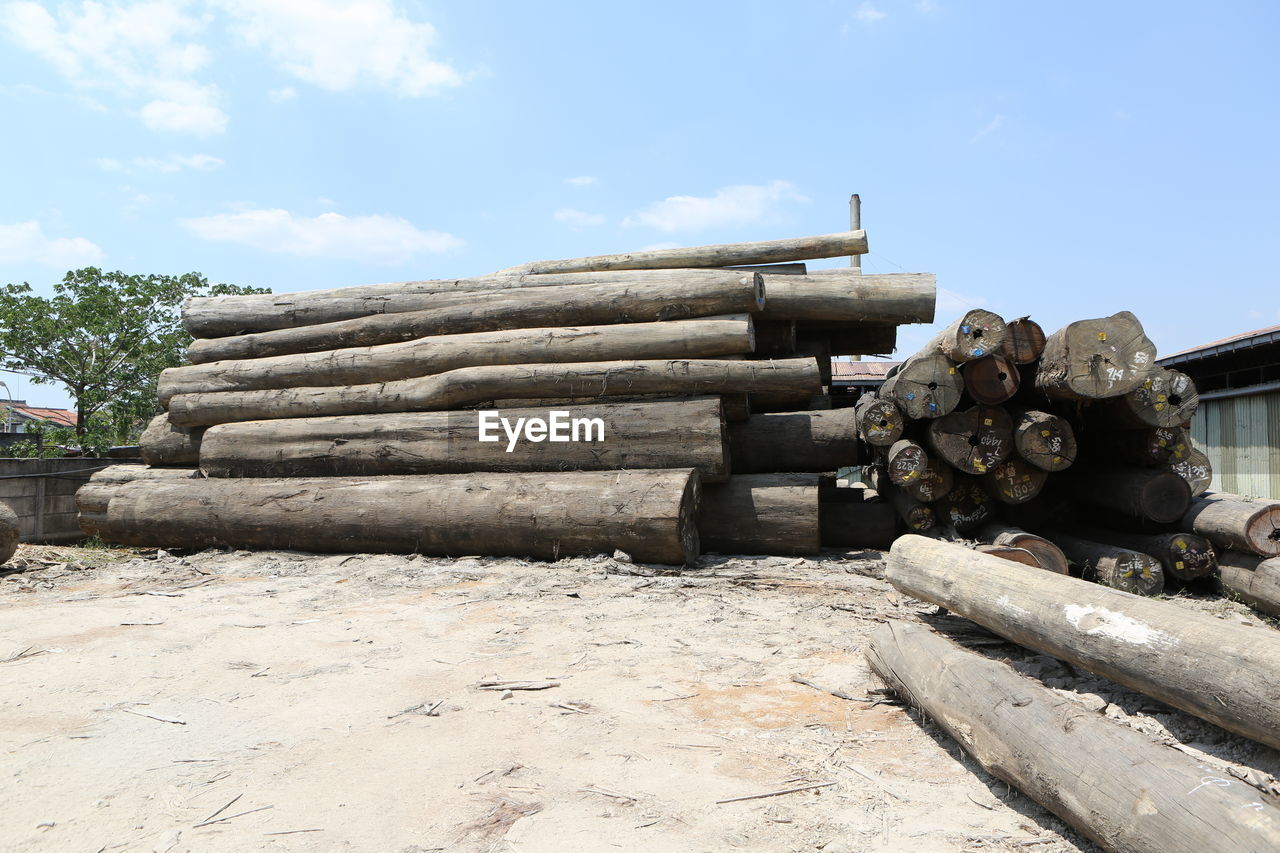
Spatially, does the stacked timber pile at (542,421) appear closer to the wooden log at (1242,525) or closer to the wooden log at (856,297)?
the wooden log at (856,297)

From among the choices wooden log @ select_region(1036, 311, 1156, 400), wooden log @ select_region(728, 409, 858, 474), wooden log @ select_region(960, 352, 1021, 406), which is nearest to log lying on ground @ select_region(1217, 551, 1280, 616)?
wooden log @ select_region(1036, 311, 1156, 400)

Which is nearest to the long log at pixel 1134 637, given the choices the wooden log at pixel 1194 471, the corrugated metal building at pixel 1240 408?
the wooden log at pixel 1194 471

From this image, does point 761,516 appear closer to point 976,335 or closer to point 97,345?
point 976,335

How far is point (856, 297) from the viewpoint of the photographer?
30.6 ft

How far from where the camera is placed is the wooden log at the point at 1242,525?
6.15 metres

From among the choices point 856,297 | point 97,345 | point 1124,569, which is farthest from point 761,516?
point 97,345

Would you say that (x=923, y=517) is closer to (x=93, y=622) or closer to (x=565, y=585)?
(x=565, y=585)

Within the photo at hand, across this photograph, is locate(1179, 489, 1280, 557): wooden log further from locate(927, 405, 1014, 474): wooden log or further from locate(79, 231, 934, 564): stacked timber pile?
locate(79, 231, 934, 564): stacked timber pile

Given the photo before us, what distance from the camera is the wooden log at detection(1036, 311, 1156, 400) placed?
265 inches

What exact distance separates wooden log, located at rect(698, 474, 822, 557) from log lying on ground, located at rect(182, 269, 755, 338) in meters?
2.35

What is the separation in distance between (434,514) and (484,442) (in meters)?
0.98

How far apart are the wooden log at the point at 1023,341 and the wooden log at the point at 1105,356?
45 cm

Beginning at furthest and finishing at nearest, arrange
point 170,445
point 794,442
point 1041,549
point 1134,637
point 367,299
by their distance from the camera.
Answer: point 170,445 → point 367,299 → point 794,442 → point 1041,549 → point 1134,637

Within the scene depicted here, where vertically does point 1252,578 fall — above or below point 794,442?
below
